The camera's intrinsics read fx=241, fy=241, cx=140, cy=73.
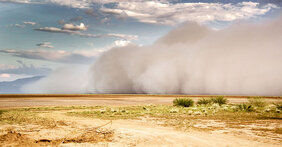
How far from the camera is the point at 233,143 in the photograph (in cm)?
1077

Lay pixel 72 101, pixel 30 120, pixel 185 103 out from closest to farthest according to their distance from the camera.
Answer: pixel 30 120 → pixel 185 103 → pixel 72 101

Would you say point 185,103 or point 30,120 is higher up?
point 185,103

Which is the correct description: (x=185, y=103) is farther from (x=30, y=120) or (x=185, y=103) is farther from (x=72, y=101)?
(x=72, y=101)

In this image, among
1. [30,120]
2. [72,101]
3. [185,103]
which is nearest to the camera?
[30,120]

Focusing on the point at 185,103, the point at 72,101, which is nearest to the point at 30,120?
the point at 185,103

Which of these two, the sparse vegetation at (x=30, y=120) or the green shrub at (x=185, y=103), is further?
the green shrub at (x=185, y=103)

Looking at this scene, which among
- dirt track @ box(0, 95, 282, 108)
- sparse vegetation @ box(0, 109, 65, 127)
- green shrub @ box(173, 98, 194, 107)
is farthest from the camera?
dirt track @ box(0, 95, 282, 108)

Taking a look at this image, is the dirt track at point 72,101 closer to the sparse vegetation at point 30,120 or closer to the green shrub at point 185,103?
the green shrub at point 185,103

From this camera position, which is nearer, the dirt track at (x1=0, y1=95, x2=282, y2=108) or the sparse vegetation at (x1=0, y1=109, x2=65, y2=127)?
the sparse vegetation at (x1=0, y1=109, x2=65, y2=127)

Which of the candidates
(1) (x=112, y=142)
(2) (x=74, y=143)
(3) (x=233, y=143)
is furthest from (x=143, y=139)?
(3) (x=233, y=143)

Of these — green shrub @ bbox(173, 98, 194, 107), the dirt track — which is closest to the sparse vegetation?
the dirt track

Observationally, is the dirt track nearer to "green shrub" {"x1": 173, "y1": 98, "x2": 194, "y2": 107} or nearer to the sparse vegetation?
"green shrub" {"x1": 173, "y1": 98, "x2": 194, "y2": 107}

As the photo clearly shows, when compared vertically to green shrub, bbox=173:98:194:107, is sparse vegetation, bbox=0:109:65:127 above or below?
below

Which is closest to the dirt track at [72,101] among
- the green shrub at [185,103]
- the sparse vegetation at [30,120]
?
the green shrub at [185,103]
